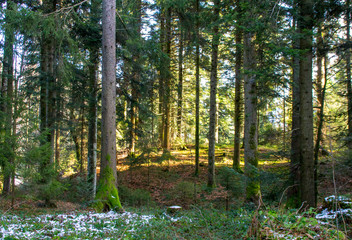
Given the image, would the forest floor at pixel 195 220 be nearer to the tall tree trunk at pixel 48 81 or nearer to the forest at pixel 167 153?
the forest at pixel 167 153

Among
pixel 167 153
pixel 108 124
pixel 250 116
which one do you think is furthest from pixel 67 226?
pixel 167 153

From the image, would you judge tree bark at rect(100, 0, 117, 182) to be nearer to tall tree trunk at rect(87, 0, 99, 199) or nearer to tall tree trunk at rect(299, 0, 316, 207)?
tall tree trunk at rect(87, 0, 99, 199)

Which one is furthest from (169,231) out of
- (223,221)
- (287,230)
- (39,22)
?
(39,22)

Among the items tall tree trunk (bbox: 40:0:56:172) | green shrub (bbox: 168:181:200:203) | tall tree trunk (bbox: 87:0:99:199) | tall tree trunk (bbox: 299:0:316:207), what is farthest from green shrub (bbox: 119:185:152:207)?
tall tree trunk (bbox: 299:0:316:207)

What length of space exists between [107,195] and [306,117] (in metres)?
6.38

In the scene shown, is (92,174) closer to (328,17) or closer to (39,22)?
(39,22)

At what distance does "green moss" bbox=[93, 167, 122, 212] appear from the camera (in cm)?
701

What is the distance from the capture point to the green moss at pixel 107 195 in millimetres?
7012

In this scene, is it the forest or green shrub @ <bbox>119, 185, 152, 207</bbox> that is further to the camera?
green shrub @ <bbox>119, 185, 152, 207</bbox>

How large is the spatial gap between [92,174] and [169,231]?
833 cm

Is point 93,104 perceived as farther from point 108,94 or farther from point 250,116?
point 250,116

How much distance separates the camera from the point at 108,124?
24.4 feet

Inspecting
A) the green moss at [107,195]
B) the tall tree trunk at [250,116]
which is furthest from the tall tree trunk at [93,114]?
the tall tree trunk at [250,116]

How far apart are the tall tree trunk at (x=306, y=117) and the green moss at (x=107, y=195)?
553 centimetres
